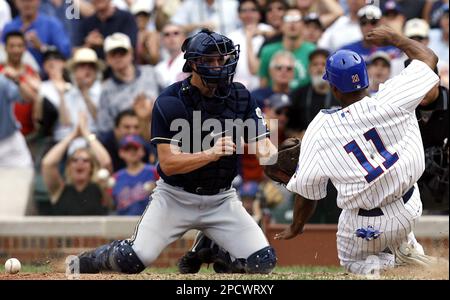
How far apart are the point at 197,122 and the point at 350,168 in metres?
1.21

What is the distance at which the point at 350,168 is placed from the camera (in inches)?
285

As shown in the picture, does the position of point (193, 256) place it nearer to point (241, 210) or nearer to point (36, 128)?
point (241, 210)

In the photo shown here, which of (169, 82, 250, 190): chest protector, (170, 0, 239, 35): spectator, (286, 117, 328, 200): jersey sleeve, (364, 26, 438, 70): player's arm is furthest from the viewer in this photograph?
(170, 0, 239, 35): spectator

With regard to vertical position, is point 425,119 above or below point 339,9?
below

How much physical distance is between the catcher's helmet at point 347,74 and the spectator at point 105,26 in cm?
663

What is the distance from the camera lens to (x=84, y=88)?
13156mm

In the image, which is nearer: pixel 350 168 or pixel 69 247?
pixel 350 168

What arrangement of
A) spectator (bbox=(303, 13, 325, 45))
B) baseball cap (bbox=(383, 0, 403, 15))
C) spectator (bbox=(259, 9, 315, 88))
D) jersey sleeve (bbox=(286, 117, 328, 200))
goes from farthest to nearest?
spectator (bbox=(303, 13, 325, 45)) → baseball cap (bbox=(383, 0, 403, 15)) → spectator (bbox=(259, 9, 315, 88)) → jersey sleeve (bbox=(286, 117, 328, 200))

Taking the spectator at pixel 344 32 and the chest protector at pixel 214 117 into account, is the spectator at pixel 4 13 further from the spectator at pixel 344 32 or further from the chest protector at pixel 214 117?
the chest protector at pixel 214 117

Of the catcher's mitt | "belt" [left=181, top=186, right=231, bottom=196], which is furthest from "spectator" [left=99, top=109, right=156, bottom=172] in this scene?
the catcher's mitt

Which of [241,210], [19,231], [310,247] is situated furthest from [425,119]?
[19,231]

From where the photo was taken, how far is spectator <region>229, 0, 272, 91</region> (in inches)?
521

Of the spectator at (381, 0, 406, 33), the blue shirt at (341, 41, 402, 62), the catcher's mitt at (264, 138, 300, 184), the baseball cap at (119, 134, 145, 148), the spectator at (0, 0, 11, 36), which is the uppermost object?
the spectator at (0, 0, 11, 36)

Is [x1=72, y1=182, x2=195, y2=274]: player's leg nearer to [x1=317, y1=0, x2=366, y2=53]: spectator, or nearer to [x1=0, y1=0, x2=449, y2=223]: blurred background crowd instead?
[x1=0, y1=0, x2=449, y2=223]: blurred background crowd
